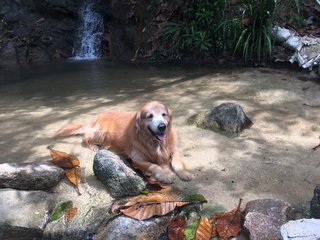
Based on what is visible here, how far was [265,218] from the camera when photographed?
10.1 ft

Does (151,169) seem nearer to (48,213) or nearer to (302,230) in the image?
(48,213)

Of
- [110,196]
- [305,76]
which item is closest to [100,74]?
[305,76]

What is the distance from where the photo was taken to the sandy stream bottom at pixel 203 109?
151 inches

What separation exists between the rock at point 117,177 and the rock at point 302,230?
146 cm

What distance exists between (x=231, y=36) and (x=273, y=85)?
2.07 m

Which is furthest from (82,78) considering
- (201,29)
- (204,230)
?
(204,230)

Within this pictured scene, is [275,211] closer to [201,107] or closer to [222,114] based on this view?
[222,114]

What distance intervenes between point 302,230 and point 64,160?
94.6 inches

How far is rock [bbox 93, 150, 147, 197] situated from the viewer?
12.0ft

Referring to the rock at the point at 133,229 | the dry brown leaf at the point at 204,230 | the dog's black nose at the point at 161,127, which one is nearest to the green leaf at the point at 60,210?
the rock at the point at 133,229

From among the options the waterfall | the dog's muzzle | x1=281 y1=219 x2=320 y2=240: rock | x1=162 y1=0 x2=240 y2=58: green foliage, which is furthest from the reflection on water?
x1=281 y1=219 x2=320 y2=240: rock

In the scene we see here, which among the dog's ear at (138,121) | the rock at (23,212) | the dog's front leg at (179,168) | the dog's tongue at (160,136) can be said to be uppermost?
the dog's ear at (138,121)

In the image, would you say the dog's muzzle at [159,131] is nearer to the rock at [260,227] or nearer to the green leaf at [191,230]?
the green leaf at [191,230]

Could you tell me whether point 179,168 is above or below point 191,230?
above
